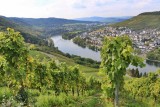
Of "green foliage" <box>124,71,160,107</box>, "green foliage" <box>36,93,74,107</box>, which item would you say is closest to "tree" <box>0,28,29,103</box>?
"green foliage" <box>36,93,74,107</box>

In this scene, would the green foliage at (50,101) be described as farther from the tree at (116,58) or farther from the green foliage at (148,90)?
the green foliage at (148,90)

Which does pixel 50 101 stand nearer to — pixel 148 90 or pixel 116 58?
pixel 116 58

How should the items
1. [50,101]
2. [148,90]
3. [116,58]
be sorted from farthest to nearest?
[148,90] < [50,101] < [116,58]

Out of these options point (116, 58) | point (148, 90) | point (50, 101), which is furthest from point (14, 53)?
point (148, 90)

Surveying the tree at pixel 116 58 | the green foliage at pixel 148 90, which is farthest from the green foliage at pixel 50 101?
the green foliage at pixel 148 90

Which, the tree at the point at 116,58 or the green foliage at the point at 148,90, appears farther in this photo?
the green foliage at the point at 148,90

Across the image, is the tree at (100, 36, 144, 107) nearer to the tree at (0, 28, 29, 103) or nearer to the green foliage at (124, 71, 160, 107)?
the tree at (0, 28, 29, 103)

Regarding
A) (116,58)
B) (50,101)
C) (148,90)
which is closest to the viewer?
(116,58)

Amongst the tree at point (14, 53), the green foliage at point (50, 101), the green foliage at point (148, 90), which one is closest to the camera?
the tree at point (14, 53)
